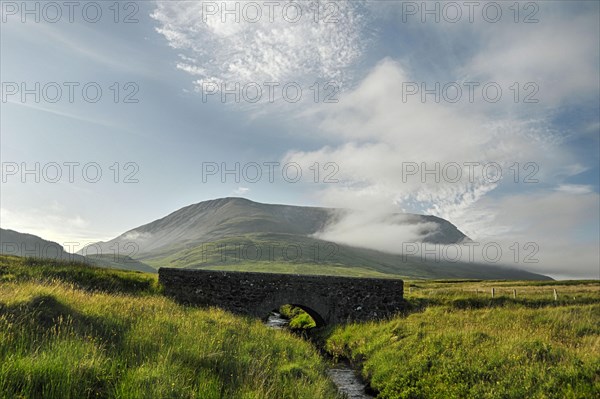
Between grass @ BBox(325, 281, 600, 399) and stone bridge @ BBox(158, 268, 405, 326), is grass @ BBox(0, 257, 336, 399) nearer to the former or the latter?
grass @ BBox(325, 281, 600, 399)

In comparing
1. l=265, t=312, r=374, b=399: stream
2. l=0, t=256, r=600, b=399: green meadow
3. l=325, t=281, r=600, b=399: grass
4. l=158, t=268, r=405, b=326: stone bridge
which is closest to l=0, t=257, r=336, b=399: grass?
l=0, t=256, r=600, b=399: green meadow

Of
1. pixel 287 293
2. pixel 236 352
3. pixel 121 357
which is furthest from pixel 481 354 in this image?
pixel 287 293

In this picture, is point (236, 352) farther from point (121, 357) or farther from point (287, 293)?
point (287, 293)

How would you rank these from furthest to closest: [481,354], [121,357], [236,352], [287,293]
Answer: [287,293], [481,354], [236,352], [121,357]

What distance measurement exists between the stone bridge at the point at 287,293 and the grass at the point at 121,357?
968 cm

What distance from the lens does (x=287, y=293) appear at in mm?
25953

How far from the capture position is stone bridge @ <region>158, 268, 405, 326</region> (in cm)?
2491

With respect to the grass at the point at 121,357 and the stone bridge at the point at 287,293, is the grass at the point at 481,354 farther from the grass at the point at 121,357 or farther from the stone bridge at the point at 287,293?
the grass at the point at 121,357

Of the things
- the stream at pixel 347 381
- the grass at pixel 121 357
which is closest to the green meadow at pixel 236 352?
the grass at pixel 121 357

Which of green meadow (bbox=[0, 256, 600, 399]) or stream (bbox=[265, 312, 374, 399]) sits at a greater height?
green meadow (bbox=[0, 256, 600, 399])

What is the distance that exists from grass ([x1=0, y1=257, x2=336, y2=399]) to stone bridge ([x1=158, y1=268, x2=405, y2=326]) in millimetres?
9678

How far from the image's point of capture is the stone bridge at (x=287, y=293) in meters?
24.9

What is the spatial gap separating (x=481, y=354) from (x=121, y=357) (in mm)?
12216

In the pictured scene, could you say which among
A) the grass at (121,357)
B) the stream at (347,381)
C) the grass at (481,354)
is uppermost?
the grass at (121,357)
